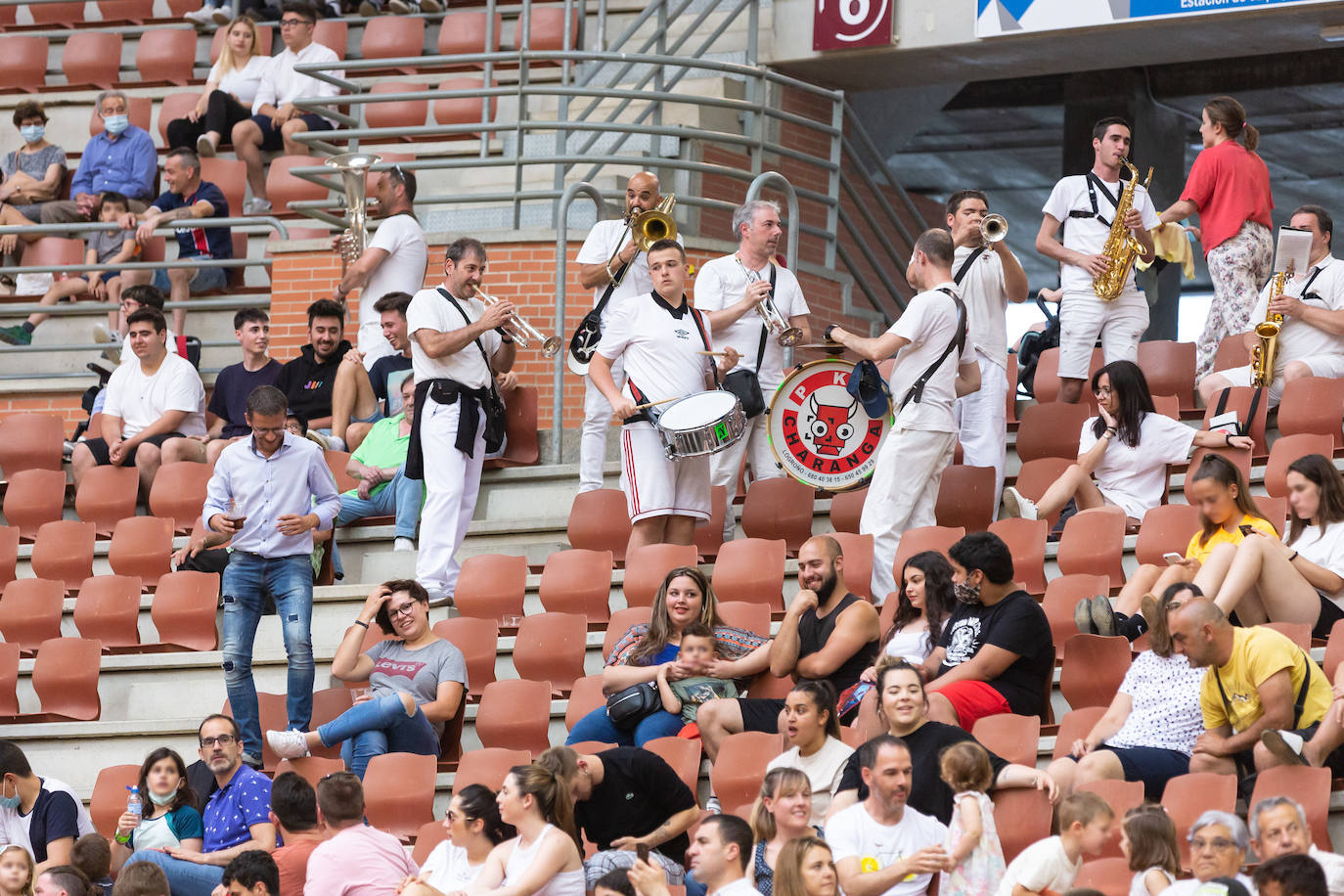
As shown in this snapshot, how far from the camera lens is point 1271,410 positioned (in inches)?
367

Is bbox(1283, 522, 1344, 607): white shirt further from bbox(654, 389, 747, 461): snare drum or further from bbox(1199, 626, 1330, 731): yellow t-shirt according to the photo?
bbox(654, 389, 747, 461): snare drum

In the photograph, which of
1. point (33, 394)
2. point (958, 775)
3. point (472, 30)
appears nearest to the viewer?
point (958, 775)

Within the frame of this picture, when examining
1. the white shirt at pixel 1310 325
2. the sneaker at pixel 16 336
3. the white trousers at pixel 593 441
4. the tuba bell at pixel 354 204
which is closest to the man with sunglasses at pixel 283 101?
the sneaker at pixel 16 336

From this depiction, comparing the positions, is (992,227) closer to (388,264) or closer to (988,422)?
(988,422)

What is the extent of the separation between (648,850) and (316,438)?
418 cm

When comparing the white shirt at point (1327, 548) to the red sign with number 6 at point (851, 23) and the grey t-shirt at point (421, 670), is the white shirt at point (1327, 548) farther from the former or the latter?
the red sign with number 6 at point (851, 23)

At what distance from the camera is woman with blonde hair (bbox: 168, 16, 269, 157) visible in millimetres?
13680

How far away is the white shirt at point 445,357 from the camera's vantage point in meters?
9.30

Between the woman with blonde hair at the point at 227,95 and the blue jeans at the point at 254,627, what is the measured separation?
5.74 m

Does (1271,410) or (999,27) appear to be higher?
(999,27)

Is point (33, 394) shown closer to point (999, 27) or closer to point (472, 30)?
point (472, 30)

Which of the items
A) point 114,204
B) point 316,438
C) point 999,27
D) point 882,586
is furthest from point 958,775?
point 114,204

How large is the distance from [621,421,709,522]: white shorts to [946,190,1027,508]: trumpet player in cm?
131

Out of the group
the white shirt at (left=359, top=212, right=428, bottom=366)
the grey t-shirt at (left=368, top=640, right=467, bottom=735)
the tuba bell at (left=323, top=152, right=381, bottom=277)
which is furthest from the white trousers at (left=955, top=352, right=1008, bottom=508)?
the tuba bell at (left=323, top=152, right=381, bottom=277)
